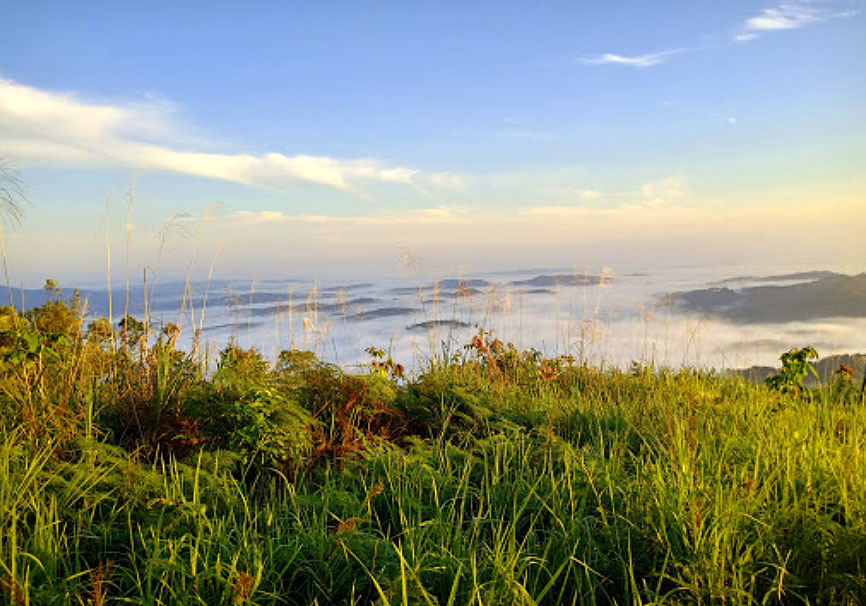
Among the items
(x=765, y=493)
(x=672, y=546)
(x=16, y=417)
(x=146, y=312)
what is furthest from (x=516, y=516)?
(x=146, y=312)

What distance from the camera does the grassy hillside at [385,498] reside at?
2688 millimetres

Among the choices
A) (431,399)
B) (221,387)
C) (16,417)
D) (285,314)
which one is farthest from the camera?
(285,314)

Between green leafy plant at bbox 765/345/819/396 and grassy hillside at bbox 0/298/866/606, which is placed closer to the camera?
grassy hillside at bbox 0/298/866/606

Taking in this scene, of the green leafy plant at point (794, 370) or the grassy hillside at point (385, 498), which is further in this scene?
the green leafy plant at point (794, 370)

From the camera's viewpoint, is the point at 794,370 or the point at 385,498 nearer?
the point at 385,498

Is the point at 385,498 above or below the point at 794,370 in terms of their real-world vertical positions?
below

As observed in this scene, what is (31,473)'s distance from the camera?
334cm

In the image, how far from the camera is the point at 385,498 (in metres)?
3.55

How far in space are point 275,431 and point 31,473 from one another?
1315mm

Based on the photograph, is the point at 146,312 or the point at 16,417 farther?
the point at 146,312

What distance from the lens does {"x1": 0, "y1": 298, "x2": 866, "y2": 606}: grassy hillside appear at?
269cm

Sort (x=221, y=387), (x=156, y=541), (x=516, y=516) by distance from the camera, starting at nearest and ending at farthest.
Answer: (x=156, y=541), (x=516, y=516), (x=221, y=387)

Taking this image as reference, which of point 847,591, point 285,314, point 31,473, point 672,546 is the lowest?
point 847,591

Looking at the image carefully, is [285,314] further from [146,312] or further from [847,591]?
[847,591]
